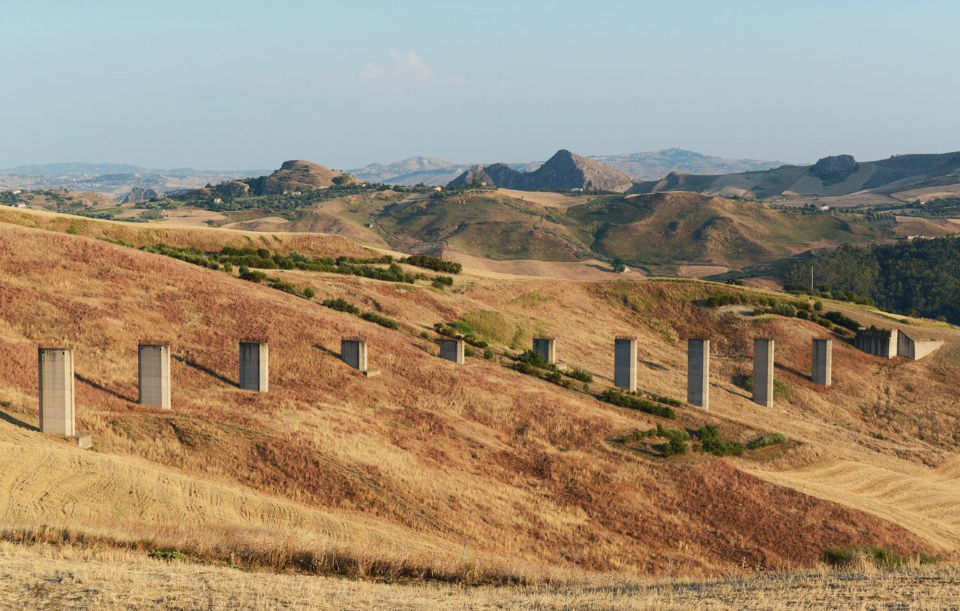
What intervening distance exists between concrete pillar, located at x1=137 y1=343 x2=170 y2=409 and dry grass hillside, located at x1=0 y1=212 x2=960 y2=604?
27.7 inches

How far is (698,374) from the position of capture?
193 feet

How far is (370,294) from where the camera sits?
2749 inches

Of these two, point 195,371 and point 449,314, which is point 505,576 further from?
point 449,314

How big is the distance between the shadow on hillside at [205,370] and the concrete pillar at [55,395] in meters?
10.1

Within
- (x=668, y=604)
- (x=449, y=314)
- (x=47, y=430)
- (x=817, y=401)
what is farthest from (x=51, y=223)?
(x=668, y=604)

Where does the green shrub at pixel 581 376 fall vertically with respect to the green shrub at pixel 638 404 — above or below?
above

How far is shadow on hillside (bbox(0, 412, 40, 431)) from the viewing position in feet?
104

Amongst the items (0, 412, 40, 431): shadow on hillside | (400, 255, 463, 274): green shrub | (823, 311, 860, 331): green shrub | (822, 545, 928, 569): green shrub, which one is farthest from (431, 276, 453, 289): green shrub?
(0, 412, 40, 431): shadow on hillside

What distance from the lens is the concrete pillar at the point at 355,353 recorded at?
46.2m

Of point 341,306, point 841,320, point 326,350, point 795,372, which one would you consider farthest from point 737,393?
point 326,350

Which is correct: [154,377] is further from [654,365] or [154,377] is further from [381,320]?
[654,365]

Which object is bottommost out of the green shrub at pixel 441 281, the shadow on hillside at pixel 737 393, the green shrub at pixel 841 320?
the shadow on hillside at pixel 737 393

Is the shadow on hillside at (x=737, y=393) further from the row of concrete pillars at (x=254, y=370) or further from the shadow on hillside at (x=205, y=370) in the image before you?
the shadow on hillside at (x=205, y=370)

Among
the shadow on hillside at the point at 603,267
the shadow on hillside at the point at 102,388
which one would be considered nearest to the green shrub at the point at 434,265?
the shadow on hillside at the point at 102,388
